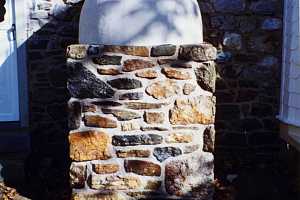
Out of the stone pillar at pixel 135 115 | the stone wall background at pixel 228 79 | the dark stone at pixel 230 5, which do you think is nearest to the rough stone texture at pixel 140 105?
the stone pillar at pixel 135 115

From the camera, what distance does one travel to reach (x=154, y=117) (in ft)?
14.5

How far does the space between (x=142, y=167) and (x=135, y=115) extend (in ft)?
1.63

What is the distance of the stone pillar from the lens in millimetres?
4402

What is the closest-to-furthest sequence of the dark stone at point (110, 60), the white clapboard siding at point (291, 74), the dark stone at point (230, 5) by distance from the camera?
the dark stone at point (110, 60) < the white clapboard siding at point (291, 74) < the dark stone at point (230, 5)

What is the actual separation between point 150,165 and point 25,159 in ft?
7.20

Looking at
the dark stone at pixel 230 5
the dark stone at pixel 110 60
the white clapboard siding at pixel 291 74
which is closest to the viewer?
the dark stone at pixel 110 60

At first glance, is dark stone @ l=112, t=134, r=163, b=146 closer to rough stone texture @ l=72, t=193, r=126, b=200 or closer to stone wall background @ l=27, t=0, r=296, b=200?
rough stone texture @ l=72, t=193, r=126, b=200

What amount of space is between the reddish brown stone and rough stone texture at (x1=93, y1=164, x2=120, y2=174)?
1060mm

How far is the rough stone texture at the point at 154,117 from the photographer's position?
4.41 meters

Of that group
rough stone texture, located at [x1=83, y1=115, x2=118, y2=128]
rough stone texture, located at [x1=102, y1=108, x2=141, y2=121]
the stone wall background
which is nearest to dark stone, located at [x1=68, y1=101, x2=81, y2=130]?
rough stone texture, located at [x1=83, y1=115, x2=118, y2=128]

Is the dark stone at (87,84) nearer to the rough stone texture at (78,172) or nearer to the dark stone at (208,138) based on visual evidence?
the rough stone texture at (78,172)

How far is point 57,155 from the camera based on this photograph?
6555 mm

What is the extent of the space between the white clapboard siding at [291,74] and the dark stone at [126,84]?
2.11 m

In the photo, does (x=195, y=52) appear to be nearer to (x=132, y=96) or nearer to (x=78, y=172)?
(x=132, y=96)
